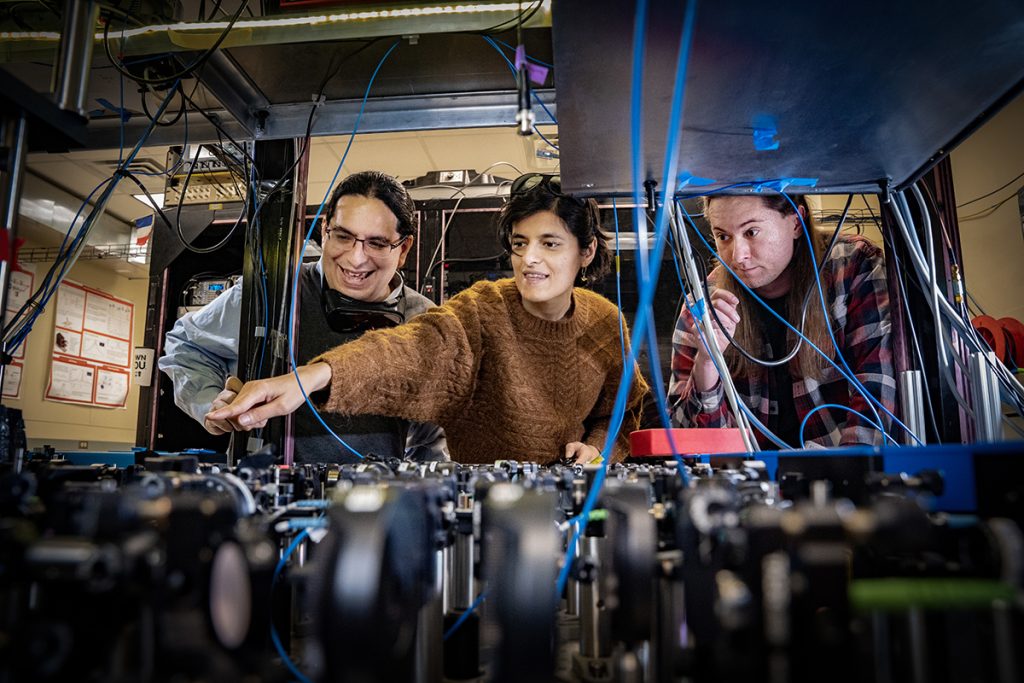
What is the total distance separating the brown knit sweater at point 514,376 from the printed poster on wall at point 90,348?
4548mm

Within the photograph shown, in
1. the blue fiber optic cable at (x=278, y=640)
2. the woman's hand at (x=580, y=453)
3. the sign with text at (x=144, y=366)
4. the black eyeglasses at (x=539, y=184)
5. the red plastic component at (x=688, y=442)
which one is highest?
the black eyeglasses at (x=539, y=184)

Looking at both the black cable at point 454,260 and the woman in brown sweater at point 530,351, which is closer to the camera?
the woman in brown sweater at point 530,351

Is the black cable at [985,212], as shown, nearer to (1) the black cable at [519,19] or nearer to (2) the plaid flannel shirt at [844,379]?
(2) the plaid flannel shirt at [844,379]

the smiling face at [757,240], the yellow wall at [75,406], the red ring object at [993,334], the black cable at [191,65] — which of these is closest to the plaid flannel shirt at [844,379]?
the smiling face at [757,240]

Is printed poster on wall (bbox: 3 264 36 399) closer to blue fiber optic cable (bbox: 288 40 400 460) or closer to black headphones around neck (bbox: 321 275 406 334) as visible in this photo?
black headphones around neck (bbox: 321 275 406 334)

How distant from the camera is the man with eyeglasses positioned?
2.05m

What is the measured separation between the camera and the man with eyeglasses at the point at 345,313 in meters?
2.05

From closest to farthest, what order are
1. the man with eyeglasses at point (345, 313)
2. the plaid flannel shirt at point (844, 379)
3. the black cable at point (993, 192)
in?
the plaid flannel shirt at point (844, 379), the man with eyeglasses at point (345, 313), the black cable at point (993, 192)

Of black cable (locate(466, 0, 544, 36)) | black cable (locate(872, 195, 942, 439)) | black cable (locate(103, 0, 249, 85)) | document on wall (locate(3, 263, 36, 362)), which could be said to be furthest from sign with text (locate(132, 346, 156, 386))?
document on wall (locate(3, 263, 36, 362))

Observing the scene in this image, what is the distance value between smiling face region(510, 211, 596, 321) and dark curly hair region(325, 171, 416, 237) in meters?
0.47

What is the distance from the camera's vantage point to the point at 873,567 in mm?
485

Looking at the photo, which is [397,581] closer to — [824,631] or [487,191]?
[824,631]

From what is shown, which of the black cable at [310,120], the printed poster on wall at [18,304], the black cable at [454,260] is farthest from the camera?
the printed poster on wall at [18,304]

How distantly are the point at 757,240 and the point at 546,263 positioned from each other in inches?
27.4
